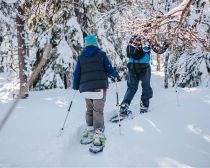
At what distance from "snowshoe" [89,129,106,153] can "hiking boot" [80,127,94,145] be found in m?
0.20

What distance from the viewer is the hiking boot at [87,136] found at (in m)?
6.75

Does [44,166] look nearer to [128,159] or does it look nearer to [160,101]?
[128,159]

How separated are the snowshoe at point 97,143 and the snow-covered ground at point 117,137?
0.32ft

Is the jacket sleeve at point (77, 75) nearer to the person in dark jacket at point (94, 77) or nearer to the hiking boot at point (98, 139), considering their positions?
the person in dark jacket at point (94, 77)

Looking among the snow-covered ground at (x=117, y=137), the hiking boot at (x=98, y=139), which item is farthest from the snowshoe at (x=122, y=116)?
the hiking boot at (x=98, y=139)

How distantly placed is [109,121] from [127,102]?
757mm

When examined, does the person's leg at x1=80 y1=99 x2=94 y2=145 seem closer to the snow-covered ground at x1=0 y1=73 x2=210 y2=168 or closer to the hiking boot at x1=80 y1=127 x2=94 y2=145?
the hiking boot at x1=80 y1=127 x2=94 y2=145

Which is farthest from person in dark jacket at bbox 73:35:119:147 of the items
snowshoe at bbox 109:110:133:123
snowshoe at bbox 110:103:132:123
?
snowshoe at bbox 110:103:132:123

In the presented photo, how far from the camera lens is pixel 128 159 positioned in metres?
5.98

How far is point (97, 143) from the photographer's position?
636 centimetres

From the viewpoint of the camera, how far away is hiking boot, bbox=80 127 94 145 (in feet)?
22.1

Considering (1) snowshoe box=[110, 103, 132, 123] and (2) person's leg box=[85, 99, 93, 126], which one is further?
(1) snowshoe box=[110, 103, 132, 123]

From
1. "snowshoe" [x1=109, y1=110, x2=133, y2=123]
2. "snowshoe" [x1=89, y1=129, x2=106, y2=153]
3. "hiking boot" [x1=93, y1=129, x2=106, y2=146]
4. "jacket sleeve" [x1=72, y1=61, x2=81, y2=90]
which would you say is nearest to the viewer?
"snowshoe" [x1=89, y1=129, x2=106, y2=153]

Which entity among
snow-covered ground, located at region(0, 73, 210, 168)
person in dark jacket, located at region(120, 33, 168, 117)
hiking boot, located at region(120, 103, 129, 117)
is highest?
person in dark jacket, located at region(120, 33, 168, 117)
